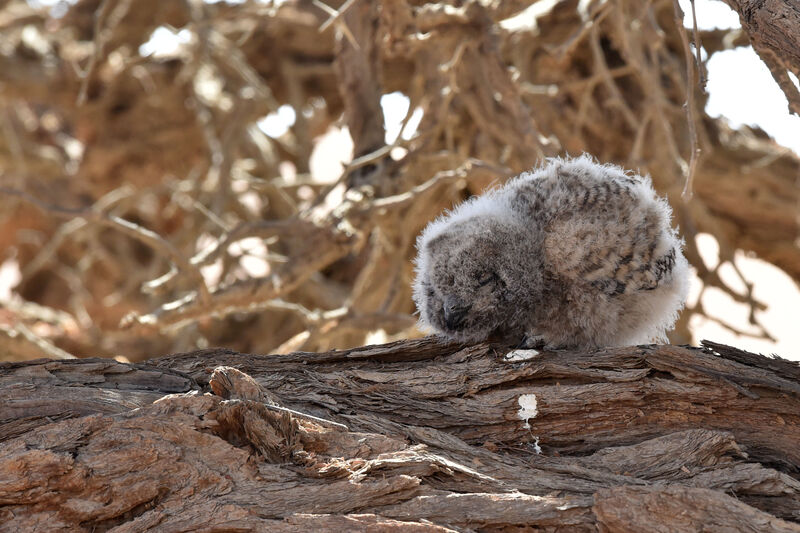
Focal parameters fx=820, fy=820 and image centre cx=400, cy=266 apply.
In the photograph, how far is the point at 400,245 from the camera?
18.6ft

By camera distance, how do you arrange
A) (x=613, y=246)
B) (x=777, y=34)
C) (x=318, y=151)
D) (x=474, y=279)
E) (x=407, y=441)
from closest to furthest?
(x=777, y=34) → (x=407, y=441) → (x=613, y=246) → (x=474, y=279) → (x=318, y=151)

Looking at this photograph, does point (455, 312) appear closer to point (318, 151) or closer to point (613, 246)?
point (613, 246)

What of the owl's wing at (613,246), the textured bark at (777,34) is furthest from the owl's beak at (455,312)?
the textured bark at (777,34)

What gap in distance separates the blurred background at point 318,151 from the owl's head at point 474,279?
2.67 ft

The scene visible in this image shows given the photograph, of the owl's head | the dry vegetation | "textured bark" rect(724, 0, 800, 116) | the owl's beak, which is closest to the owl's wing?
the owl's head

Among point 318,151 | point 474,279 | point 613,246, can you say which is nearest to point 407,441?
point 474,279

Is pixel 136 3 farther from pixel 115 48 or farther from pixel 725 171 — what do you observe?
pixel 725 171

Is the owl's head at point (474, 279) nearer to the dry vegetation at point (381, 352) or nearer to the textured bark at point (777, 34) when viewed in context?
the dry vegetation at point (381, 352)

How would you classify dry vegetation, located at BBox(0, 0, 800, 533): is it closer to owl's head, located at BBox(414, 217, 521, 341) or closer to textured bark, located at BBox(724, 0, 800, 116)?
textured bark, located at BBox(724, 0, 800, 116)

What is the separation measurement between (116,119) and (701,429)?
8.26 m

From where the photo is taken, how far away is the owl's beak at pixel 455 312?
3.25 m

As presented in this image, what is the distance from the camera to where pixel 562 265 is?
10.6 ft

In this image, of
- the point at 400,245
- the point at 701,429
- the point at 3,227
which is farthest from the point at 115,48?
the point at 701,429

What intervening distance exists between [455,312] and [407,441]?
2.18ft
